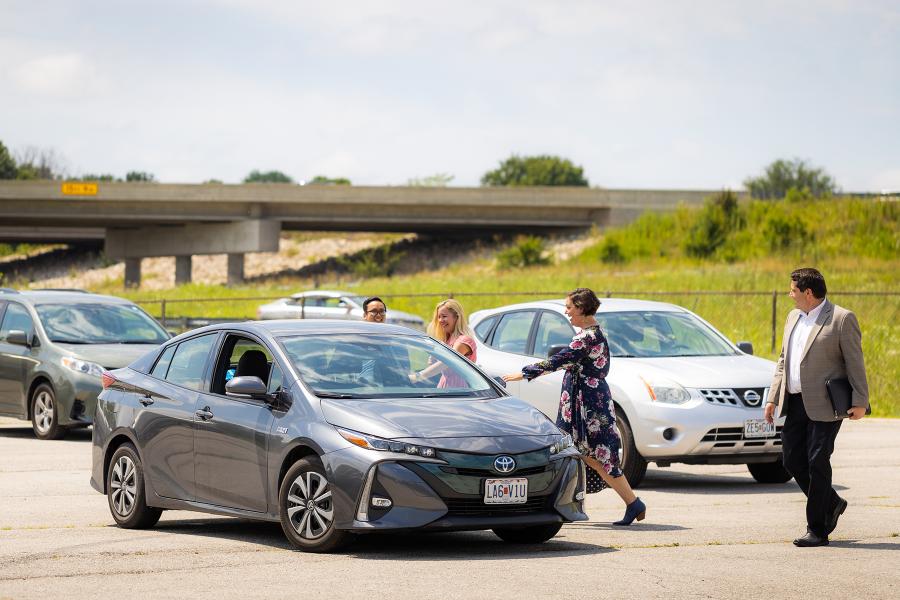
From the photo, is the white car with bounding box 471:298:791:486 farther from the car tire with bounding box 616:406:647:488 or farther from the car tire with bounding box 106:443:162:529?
the car tire with bounding box 106:443:162:529

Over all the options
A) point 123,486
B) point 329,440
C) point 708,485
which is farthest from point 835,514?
point 123,486

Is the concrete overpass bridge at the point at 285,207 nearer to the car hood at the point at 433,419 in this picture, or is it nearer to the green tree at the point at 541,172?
the car hood at the point at 433,419

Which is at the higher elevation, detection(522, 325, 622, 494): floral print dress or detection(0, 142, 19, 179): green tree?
detection(0, 142, 19, 179): green tree

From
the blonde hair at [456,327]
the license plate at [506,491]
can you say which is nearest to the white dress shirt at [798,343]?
the license plate at [506,491]

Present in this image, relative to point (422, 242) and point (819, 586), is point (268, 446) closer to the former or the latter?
point (819, 586)

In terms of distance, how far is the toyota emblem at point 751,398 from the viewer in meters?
13.2

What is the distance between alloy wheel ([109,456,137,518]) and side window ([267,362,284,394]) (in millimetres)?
1491

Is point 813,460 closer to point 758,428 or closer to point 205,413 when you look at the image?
point 758,428

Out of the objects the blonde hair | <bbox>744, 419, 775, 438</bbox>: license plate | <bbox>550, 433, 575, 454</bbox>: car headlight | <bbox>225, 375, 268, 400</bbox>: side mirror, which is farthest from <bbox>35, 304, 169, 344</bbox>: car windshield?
<bbox>550, 433, 575, 454</bbox>: car headlight

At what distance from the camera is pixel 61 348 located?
17625mm

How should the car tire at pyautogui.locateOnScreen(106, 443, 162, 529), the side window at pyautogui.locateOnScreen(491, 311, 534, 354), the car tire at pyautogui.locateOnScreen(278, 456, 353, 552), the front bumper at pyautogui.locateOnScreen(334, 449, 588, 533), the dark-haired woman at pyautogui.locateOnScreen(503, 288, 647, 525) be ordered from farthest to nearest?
the side window at pyautogui.locateOnScreen(491, 311, 534, 354), the dark-haired woman at pyautogui.locateOnScreen(503, 288, 647, 525), the car tire at pyautogui.locateOnScreen(106, 443, 162, 529), the car tire at pyautogui.locateOnScreen(278, 456, 353, 552), the front bumper at pyautogui.locateOnScreen(334, 449, 588, 533)

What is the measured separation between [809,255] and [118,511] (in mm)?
42238

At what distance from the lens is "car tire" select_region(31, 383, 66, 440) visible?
1739cm

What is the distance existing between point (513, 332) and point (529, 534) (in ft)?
19.5
